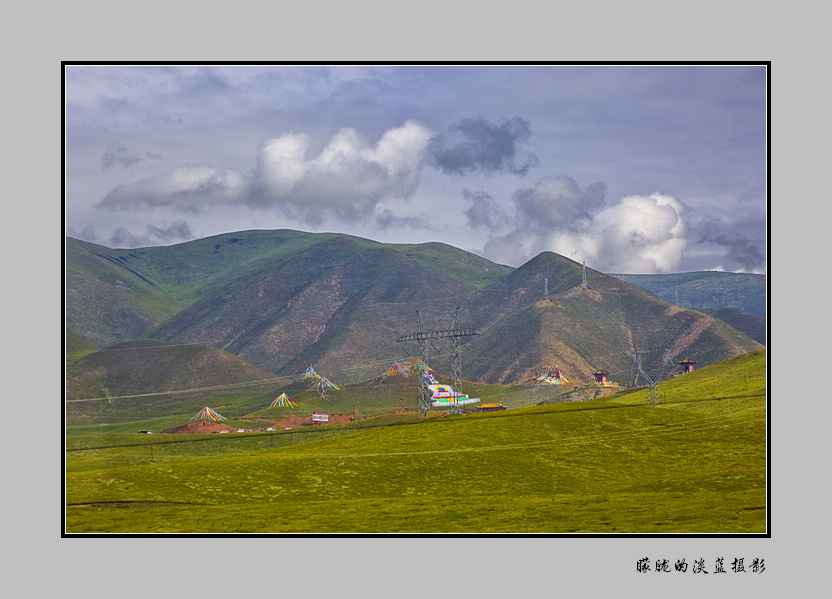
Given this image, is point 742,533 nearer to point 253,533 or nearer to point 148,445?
point 253,533

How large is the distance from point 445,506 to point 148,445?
8626 centimetres

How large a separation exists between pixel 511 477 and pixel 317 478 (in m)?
20.7

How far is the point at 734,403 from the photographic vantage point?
14000 centimetres

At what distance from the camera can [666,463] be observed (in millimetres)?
106000

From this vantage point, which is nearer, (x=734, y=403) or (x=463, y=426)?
(x=463, y=426)

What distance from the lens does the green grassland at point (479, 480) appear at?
71312 millimetres

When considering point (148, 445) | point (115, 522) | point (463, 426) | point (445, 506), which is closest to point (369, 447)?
point (463, 426)

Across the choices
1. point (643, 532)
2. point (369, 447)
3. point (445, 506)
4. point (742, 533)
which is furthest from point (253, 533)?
point (369, 447)

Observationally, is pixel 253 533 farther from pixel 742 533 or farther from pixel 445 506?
pixel 742 533

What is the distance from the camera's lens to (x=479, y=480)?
9375 centimetres

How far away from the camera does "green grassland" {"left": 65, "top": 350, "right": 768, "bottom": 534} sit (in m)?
71.3
